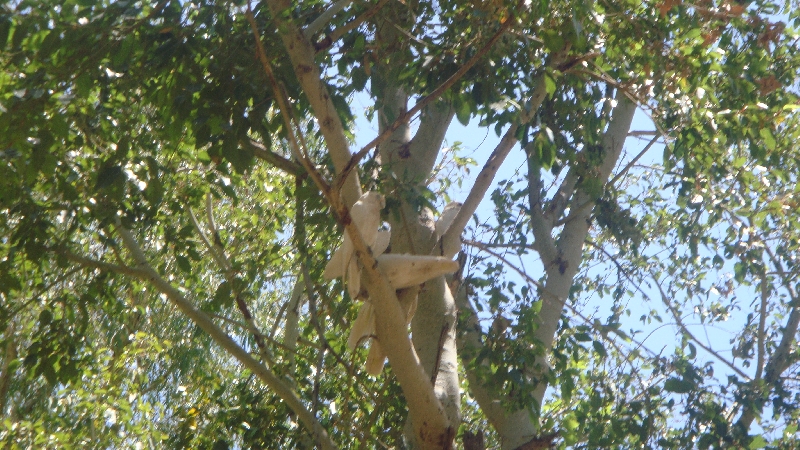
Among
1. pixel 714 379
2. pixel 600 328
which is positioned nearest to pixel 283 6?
pixel 600 328

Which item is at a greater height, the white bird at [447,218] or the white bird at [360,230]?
the white bird at [447,218]

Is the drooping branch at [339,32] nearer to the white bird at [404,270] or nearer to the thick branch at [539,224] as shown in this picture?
the white bird at [404,270]

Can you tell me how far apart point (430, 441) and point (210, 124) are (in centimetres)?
157

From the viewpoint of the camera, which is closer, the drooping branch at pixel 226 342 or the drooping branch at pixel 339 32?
the drooping branch at pixel 339 32

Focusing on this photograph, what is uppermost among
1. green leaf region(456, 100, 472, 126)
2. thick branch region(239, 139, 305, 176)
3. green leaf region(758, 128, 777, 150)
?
green leaf region(456, 100, 472, 126)

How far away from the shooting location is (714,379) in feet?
15.3

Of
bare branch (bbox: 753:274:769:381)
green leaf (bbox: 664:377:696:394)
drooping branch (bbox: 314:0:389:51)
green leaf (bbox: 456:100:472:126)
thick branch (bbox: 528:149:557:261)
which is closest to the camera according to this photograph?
drooping branch (bbox: 314:0:389:51)

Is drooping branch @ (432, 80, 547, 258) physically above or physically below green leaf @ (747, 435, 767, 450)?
above

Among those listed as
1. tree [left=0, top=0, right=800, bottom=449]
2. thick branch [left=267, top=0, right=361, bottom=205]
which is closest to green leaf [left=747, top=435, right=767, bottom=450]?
tree [left=0, top=0, right=800, bottom=449]

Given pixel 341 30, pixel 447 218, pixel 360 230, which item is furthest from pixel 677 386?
pixel 341 30

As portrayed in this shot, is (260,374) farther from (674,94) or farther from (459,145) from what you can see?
(459,145)

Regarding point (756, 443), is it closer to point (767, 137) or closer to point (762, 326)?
point (767, 137)

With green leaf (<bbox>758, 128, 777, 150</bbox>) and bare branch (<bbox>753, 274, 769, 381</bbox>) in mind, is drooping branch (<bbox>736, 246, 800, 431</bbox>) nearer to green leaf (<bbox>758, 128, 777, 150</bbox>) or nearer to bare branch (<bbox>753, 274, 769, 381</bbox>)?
bare branch (<bbox>753, 274, 769, 381</bbox>)

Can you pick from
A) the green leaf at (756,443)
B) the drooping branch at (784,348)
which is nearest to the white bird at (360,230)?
the green leaf at (756,443)
